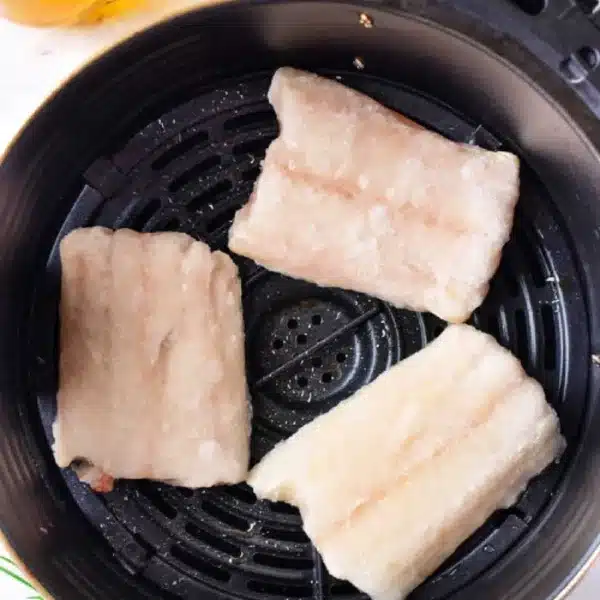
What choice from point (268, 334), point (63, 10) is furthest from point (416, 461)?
point (63, 10)

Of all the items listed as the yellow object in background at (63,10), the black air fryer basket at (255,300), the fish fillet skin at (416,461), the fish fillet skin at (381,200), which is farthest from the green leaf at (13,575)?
the yellow object in background at (63,10)

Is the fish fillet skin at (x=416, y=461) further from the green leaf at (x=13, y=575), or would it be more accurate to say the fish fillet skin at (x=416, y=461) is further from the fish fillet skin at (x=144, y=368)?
the green leaf at (x=13, y=575)

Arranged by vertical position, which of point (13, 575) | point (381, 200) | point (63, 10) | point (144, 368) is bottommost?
point (13, 575)

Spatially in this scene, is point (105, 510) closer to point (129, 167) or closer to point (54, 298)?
point (54, 298)

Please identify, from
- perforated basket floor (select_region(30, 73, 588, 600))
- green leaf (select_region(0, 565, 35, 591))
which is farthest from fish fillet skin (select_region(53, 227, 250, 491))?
green leaf (select_region(0, 565, 35, 591))

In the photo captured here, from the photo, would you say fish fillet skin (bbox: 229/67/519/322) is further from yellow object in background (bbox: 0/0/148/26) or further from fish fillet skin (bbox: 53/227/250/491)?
yellow object in background (bbox: 0/0/148/26)

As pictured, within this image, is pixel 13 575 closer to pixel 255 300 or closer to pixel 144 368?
pixel 144 368
